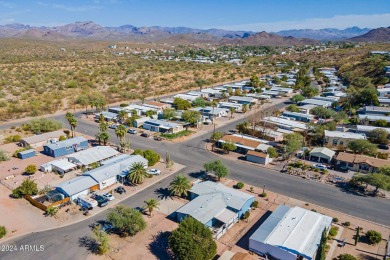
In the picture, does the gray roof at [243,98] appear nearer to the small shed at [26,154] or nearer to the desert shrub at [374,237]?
the small shed at [26,154]

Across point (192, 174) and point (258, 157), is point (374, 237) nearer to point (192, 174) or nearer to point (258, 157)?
point (258, 157)

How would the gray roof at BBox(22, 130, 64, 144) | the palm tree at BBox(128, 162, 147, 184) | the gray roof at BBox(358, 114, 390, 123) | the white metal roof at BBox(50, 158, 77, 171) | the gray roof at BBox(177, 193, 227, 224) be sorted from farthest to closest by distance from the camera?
1. the gray roof at BBox(358, 114, 390, 123)
2. the gray roof at BBox(22, 130, 64, 144)
3. the white metal roof at BBox(50, 158, 77, 171)
4. the palm tree at BBox(128, 162, 147, 184)
5. the gray roof at BBox(177, 193, 227, 224)

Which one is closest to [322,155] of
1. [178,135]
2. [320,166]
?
[320,166]

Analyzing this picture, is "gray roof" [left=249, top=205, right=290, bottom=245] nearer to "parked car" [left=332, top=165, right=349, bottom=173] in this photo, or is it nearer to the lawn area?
"parked car" [left=332, top=165, right=349, bottom=173]

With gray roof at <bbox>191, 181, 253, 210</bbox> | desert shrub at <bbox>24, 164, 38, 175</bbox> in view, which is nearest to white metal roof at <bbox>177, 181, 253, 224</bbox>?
gray roof at <bbox>191, 181, 253, 210</bbox>

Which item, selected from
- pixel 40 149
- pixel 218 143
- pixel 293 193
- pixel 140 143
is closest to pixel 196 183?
pixel 293 193

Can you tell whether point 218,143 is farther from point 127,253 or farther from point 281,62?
point 281,62
